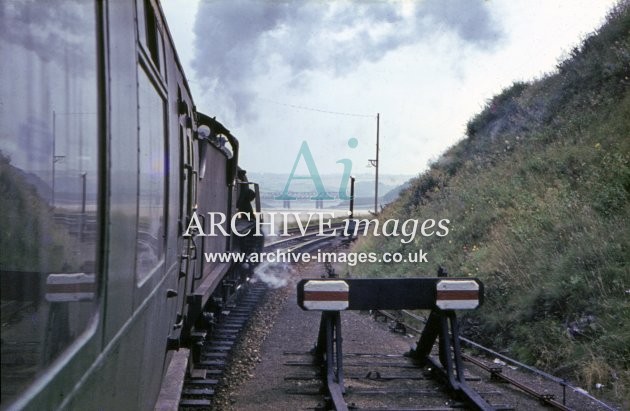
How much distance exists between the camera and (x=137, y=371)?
344 cm

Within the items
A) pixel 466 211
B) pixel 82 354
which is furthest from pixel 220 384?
pixel 466 211

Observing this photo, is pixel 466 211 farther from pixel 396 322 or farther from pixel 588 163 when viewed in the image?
pixel 396 322

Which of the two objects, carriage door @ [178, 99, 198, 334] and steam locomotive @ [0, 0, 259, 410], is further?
carriage door @ [178, 99, 198, 334]

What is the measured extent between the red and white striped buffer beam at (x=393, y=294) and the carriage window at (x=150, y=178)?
283 centimetres

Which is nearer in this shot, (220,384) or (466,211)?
(220,384)

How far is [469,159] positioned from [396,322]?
11623 millimetres

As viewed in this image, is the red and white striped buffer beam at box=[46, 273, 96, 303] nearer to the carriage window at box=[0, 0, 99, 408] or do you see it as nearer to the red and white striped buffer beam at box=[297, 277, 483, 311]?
the carriage window at box=[0, 0, 99, 408]

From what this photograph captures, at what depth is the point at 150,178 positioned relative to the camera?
11.4 feet

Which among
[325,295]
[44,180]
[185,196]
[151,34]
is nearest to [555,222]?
[325,295]

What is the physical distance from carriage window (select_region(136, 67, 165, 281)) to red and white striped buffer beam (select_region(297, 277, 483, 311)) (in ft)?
9.30

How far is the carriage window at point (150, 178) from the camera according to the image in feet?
10.3

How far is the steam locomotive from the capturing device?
1.57 meters

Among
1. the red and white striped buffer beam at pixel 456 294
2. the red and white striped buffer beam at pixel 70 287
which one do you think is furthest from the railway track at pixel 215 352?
the red and white striped buffer beam at pixel 70 287

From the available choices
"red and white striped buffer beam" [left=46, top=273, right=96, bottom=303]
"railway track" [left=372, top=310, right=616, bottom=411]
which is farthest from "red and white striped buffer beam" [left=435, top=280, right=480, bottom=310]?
"red and white striped buffer beam" [left=46, top=273, right=96, bottom=303]
